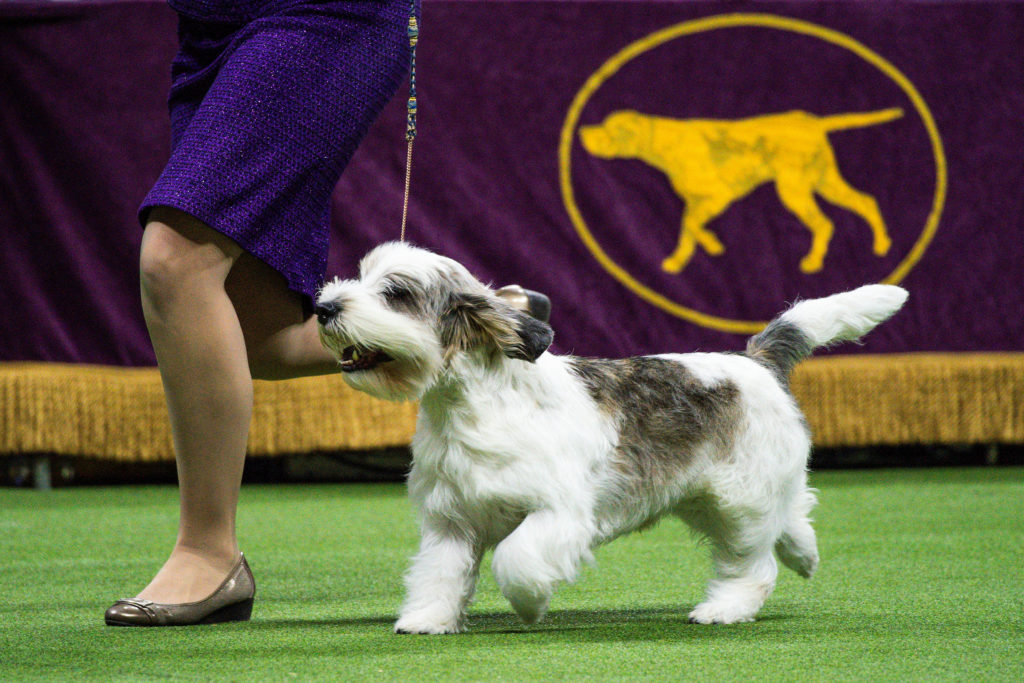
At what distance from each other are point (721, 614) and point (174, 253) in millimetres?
1146

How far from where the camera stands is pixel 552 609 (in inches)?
101

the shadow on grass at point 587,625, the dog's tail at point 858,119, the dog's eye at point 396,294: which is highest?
the dog's tail at point 858,119

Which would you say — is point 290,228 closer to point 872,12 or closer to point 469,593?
point 469,593

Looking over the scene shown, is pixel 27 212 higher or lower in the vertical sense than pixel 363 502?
higher

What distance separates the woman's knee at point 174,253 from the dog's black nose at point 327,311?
25 cm

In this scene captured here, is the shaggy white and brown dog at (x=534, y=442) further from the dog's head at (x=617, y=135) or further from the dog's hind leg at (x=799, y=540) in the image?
the dog's head at (x=617, y=135)

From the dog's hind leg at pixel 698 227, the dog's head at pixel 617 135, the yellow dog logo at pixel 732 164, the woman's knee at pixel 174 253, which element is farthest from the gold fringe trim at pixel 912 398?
the woman's knee at pixel 174 253

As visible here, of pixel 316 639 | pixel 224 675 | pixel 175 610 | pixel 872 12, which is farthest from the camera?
pixel 872 12

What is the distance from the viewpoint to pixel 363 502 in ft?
15.6

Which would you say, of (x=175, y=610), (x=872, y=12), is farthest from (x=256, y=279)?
(x=872, y=12)

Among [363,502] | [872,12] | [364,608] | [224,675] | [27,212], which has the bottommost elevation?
[363,502]

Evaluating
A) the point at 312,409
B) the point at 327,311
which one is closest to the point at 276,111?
the point at 327,311

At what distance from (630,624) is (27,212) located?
362cm

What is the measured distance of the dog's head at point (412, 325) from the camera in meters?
2.21
